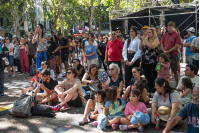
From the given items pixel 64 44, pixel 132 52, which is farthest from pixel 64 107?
pixel 64 44

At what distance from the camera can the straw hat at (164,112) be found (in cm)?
459

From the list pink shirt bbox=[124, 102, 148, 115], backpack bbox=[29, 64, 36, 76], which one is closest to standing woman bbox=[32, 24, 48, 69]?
backpack bbox=[29, 64, 36, 76]

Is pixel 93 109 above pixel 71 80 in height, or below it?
below

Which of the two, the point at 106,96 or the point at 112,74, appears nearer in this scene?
the point at 106,96

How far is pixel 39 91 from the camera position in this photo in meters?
6.70

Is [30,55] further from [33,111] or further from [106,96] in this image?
[106,96]

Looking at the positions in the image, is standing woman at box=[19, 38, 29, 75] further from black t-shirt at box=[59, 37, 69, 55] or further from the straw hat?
the straw hat

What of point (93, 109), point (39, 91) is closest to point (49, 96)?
point (39, 91)

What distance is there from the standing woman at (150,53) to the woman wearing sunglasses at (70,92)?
1.94 meters

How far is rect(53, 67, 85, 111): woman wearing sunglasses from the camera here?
6.04 metres

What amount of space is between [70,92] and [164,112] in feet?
7.83

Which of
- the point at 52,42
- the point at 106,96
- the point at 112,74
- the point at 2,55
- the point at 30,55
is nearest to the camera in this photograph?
the point at 106,96

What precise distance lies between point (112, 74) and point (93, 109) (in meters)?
1.13

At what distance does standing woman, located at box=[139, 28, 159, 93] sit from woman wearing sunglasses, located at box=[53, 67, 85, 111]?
6.36 ft
